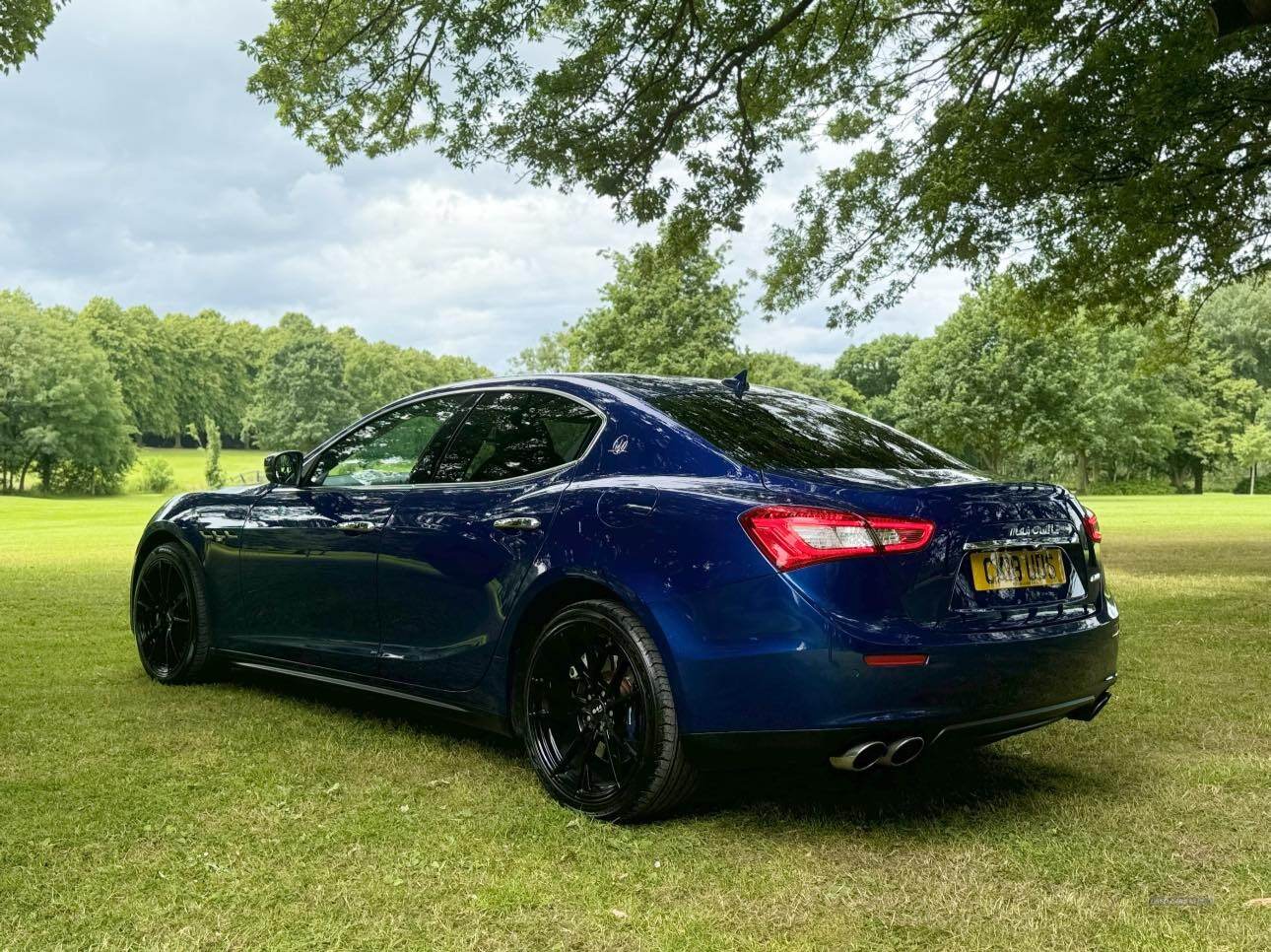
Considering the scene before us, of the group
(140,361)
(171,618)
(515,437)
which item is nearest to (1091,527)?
(515,437)

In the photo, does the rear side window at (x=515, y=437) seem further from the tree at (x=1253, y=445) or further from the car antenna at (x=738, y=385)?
the tree at (x=1253, y=445)

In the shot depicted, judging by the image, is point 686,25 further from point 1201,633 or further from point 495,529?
point 495,529

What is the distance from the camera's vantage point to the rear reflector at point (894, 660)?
11.2 ft

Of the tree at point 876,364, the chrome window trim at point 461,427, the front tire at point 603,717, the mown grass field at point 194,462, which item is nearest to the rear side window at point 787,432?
the chrome window trim at point 461,427

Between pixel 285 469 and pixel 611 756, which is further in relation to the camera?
pixel 285 469

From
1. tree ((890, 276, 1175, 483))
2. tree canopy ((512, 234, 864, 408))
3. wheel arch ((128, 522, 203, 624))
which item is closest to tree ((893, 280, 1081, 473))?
tree ((890, 276, 1175, 483))

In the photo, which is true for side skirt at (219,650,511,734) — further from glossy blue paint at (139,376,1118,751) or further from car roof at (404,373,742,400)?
car roof at (404,373,742,400)

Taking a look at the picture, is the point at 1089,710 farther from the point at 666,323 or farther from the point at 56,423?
the point at 56,423

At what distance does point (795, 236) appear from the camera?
674 inches

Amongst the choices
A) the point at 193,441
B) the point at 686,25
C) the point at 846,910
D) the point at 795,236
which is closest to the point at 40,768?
the point at 846,910

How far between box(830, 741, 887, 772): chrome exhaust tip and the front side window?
84.5 inches

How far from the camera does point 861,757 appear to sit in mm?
3482

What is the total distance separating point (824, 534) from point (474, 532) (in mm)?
1474

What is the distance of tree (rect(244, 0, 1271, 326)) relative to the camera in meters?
11.6
